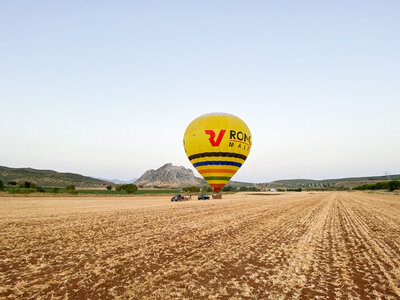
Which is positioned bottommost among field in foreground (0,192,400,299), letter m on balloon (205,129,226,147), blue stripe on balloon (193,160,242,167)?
field in foreground (0,192,400,299)

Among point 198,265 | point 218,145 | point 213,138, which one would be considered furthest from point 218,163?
point 198,265

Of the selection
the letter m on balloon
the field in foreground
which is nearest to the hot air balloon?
the letter m on balloon

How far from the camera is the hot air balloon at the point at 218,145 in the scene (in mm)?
35781

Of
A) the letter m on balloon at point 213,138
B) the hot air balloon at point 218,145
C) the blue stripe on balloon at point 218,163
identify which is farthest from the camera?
the blue stripe on balloon at point 218,163

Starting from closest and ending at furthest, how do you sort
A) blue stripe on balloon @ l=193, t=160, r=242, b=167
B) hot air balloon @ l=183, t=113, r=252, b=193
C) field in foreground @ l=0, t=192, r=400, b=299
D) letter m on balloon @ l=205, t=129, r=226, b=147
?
field in foreground @ l=0, t=192, r=400, b=299, letter m on balloon @ l=205, t=129, r=226, b=147, hot air balloon @ l=183, t=113, r=252, b=193, blue stripe on balloon @ l=193, t=160, r=242, b=167

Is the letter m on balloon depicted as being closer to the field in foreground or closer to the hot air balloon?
the hot air balloon

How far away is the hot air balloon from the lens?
35781 millimetres

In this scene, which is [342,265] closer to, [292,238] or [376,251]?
[376,251]

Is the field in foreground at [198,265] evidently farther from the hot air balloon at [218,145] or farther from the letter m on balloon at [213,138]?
the hot air balloon at [218,145]

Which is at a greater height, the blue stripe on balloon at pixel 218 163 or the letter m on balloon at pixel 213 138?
the letter m on balloon at pixel 213 138

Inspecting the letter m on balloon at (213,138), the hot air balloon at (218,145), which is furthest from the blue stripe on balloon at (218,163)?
the letter m on balloon at (213,138)

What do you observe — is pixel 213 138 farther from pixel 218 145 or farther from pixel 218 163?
pixel 218 163

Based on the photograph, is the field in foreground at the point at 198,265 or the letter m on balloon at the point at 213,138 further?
the letter m on balloon at the point at 213,138

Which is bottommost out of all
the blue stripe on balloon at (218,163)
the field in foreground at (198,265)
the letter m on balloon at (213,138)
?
the field in foreground at (198,265)
